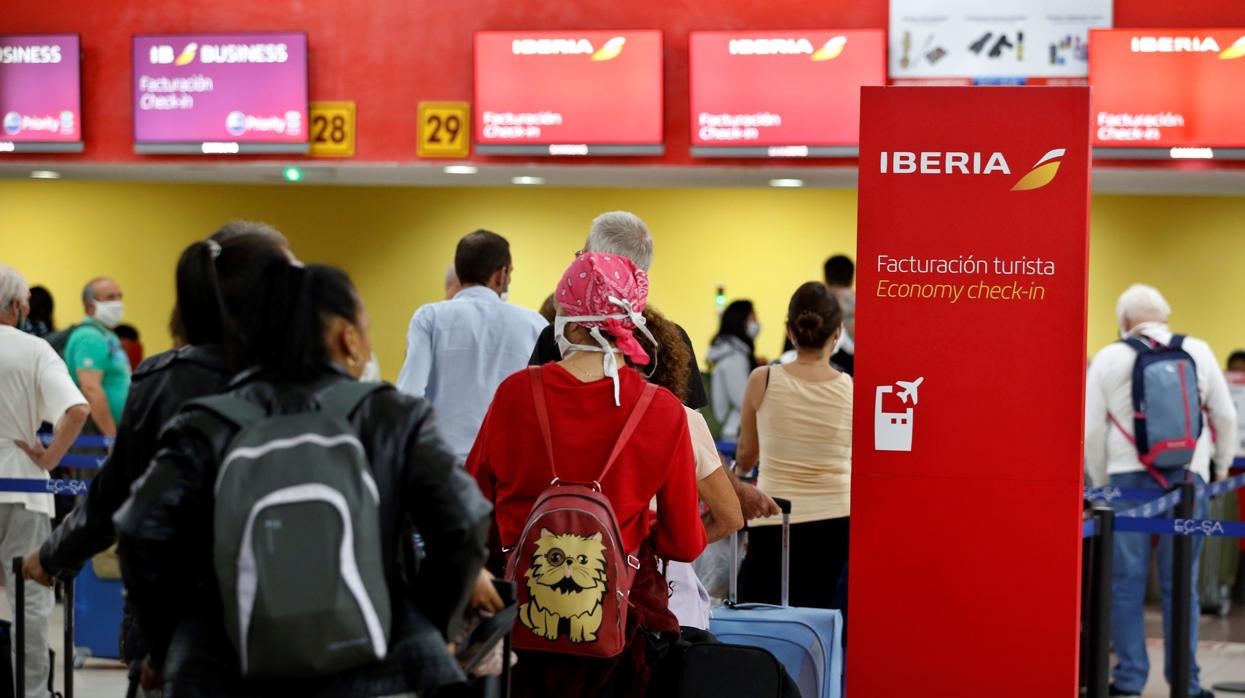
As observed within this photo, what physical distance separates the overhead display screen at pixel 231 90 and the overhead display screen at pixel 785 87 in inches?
85.0

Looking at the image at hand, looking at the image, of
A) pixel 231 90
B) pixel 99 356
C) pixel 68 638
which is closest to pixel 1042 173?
pixel 68 638

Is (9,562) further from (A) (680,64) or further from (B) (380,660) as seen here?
(A) (680,64)

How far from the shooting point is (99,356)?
700 centimetres

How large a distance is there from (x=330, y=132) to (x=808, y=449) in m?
4.29

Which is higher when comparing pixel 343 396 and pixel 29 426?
pixel 343 396

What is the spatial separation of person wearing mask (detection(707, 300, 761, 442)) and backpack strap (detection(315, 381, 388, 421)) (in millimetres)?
5914

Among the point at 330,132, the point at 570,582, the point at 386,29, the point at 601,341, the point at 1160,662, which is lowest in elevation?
the point at 1160,662

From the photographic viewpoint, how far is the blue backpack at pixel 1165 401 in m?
6.03

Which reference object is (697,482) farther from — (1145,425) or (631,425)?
(1145,425)

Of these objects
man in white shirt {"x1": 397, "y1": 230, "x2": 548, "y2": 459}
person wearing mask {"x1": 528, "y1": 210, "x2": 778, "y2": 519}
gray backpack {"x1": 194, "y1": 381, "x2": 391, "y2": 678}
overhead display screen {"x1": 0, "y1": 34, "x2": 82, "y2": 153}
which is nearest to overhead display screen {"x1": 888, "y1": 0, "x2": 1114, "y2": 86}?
man in white shirt {"x1": 397, "y1": 230, "x2": 548, "y2": 459}

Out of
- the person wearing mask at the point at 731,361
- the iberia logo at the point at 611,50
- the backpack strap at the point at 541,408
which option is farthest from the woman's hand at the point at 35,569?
the person wearing mask at the point at 731,361

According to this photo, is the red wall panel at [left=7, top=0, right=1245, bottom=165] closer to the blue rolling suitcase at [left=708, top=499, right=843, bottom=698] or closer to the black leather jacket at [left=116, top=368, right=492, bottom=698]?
the blue rolling suitcase at [left=708, top=499, right=843, bottom=698]

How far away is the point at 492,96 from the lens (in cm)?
766

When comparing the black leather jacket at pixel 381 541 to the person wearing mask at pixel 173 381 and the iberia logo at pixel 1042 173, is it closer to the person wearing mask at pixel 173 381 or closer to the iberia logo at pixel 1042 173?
the person wearing mask at pixel 173 381
